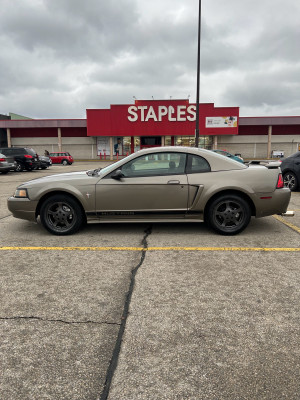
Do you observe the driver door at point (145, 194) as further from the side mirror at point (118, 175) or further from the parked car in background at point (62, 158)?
the parked car in background at point (62, 158)

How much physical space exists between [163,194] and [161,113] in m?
32.5

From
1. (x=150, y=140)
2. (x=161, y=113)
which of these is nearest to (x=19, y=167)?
(x=161, y=113)

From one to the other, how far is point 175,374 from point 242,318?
881mm

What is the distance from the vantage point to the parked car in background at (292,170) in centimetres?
949

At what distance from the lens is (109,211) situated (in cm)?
482

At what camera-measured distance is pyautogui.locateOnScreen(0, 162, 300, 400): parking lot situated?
71.7 inches

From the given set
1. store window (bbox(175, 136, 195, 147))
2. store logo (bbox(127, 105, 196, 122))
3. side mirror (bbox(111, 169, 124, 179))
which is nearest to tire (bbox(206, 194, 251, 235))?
side mirror (bbox(111, 169, 124, 179))

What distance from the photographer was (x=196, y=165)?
490cm

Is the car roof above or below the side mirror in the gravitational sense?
above

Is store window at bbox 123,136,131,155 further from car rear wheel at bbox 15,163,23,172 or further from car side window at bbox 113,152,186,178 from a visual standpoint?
car side window at bbox 113,152,186,178

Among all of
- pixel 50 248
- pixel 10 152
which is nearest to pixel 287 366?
pixel 50 248

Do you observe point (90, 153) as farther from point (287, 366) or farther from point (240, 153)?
point (287, 366)

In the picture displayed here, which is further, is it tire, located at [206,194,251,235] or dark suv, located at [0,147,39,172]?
dark suv, located at [0,147,39,172]

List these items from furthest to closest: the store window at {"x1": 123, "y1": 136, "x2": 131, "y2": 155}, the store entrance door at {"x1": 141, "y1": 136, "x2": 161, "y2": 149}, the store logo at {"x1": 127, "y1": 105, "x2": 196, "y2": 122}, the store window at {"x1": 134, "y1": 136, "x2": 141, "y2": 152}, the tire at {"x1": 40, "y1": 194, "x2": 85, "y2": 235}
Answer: the store window at {"x1": 123, "y1": 136, "x2": 131, "y2": 155}
the store window at {"x1": 134, "y1": 136, "x2": 141, "y2": 152}
the store entrance door at {"x1": 141, "y1": 136, "x2": 161, "y2": 149}
the store logo at {"x1": 127, "y1": 105, "x2": 196, "y2": 122}
the tire at {"x1": 40, "y1": 194, "x2": 85, "y2": 235}
